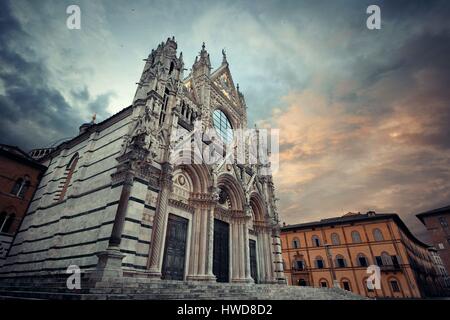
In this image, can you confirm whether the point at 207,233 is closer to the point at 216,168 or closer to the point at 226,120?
the point at 216,168

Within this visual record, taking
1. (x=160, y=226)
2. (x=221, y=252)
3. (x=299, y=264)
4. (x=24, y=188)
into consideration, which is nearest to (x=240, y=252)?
(x=221, y=252)

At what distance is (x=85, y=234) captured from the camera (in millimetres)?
9891

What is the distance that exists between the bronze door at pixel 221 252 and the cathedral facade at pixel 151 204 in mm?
63

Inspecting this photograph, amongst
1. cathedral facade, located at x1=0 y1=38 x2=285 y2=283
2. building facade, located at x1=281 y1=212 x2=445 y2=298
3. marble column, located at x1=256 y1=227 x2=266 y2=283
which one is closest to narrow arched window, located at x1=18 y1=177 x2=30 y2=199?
cathedral facade, located at x1=0 y1=38 x2=285 y2=283

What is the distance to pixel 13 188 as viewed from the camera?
54.4ft

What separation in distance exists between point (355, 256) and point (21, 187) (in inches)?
1544

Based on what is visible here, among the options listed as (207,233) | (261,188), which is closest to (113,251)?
(207,233)

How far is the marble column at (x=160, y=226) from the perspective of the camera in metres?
9.49

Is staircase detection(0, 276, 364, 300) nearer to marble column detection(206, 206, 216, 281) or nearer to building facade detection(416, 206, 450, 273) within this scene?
marble column detection(206, 206, 216, 281)

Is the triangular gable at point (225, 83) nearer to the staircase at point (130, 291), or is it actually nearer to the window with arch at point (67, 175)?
the window with arch at point (67, 175)

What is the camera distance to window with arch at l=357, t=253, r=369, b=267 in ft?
103

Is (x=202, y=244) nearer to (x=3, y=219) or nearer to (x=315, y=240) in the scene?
(x=3, y=219)

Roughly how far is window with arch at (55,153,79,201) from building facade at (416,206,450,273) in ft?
181
